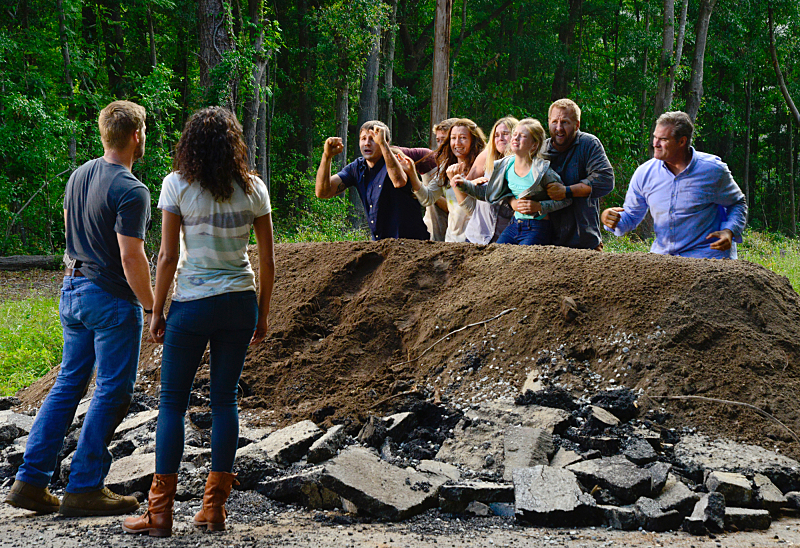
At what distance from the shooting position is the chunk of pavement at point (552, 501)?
10.9ft

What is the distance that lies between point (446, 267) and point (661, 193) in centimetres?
180

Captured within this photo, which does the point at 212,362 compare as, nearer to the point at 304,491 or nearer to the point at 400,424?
the point at 304,491

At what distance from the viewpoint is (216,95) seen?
12.7 meters

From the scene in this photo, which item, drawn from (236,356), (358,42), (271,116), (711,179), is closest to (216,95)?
(358,42)

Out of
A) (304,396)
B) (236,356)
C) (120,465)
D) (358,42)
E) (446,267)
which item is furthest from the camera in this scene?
(358,42)

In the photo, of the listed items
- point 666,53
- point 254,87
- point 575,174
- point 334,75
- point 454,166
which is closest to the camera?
point 575,174

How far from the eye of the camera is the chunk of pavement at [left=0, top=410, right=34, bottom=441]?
191 inches

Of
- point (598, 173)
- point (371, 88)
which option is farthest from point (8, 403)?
point (371, 88)

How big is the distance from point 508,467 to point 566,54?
25.5 metres

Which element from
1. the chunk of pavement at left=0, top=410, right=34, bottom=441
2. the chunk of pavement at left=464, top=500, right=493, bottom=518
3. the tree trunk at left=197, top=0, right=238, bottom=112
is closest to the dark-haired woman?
the chunk of pavement at left=464, top=500, right=493, bottom=518

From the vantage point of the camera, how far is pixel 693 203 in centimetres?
527

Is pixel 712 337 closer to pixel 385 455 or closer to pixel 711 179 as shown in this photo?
pixel 711 179

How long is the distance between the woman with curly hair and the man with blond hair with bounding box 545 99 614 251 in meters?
0.74

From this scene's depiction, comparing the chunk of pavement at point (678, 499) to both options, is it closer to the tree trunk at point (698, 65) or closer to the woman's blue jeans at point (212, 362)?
the woman's blue jeans at point (212, 362)
